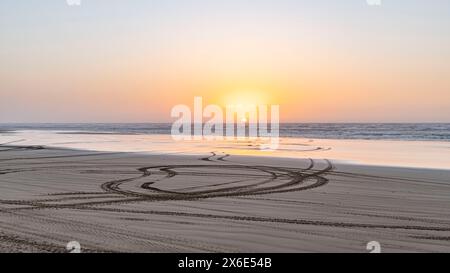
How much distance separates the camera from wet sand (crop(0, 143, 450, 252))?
22.4ft

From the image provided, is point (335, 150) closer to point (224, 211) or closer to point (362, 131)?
point (224, 211)

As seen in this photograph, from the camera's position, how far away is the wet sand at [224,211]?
683 cm

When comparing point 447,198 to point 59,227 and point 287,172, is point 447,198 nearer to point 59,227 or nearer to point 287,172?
point 287,172

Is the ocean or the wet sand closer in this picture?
the wet sand

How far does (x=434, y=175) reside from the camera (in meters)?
14.9

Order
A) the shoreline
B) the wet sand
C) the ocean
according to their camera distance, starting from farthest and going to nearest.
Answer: the ocean, the shoreline, the wet sand

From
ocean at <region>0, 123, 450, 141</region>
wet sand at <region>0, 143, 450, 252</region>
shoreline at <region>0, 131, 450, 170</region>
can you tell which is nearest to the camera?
wet sand at <region>0, 143, 450, 252</region>

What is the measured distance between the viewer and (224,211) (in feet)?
29.7

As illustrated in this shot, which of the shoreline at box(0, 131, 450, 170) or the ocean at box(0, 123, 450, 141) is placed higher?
the shoreline at box(0, 131, 450, 170)

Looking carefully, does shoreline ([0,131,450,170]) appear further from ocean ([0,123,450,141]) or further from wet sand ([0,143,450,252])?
ocean ([0,123,450,141])

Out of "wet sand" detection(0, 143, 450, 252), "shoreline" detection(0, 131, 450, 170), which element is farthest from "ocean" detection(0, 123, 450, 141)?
"wet sand" detection(0, 143, 450, 252)

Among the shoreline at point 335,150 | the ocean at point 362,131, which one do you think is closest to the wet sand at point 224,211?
the shoreline at point 335,150

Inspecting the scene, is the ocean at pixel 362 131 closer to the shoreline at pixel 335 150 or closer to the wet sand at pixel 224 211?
the shoreline at pixel 335 150
